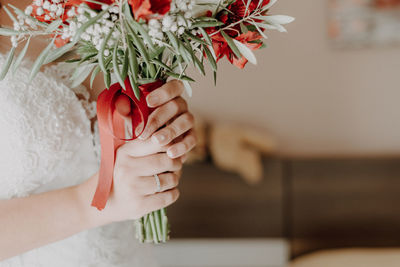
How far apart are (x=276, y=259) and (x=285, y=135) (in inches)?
32.3

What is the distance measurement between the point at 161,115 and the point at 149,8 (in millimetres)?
260

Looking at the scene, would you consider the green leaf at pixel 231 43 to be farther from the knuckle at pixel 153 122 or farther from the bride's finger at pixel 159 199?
the bride's finger at pixel 159 199

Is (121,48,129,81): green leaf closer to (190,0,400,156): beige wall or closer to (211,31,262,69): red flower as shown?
(211,31,262,69): red flower

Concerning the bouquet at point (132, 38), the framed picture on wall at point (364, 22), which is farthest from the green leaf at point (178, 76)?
the framed picture on wall at point (364, 22)

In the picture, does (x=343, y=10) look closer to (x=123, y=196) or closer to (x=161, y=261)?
(x=161, y=261)

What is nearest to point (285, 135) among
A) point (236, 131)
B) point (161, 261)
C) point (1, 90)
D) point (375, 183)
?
point (236, 131)

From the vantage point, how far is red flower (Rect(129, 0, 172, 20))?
0.56m

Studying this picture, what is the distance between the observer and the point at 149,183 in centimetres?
80

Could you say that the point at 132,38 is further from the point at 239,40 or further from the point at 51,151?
the point at 51,151

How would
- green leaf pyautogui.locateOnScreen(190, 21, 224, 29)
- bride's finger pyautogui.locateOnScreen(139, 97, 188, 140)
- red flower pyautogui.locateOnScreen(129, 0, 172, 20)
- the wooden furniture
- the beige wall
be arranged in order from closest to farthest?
red flower pyautogui.locateOnScreen(129, 0, 172, 20) → green leaf pyautogui.locateOnScreen(190, 21, 224, 29) → bride's finger pyautogui.locateOnScreen(139, 97, 188, 140) → the wooden furniture → the beige wall

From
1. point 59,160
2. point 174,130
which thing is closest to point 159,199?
point 174,130

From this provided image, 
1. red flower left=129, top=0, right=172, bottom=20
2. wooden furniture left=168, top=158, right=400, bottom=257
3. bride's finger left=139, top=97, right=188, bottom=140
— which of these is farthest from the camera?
wooden furniture left=168, top=158, right=400, bottom=257

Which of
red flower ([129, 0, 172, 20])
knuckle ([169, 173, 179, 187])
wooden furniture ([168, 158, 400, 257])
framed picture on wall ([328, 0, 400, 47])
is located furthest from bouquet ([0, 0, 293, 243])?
framed picture on wall ([328, 0, 400, 47])

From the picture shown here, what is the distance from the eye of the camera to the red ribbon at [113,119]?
731 mm
